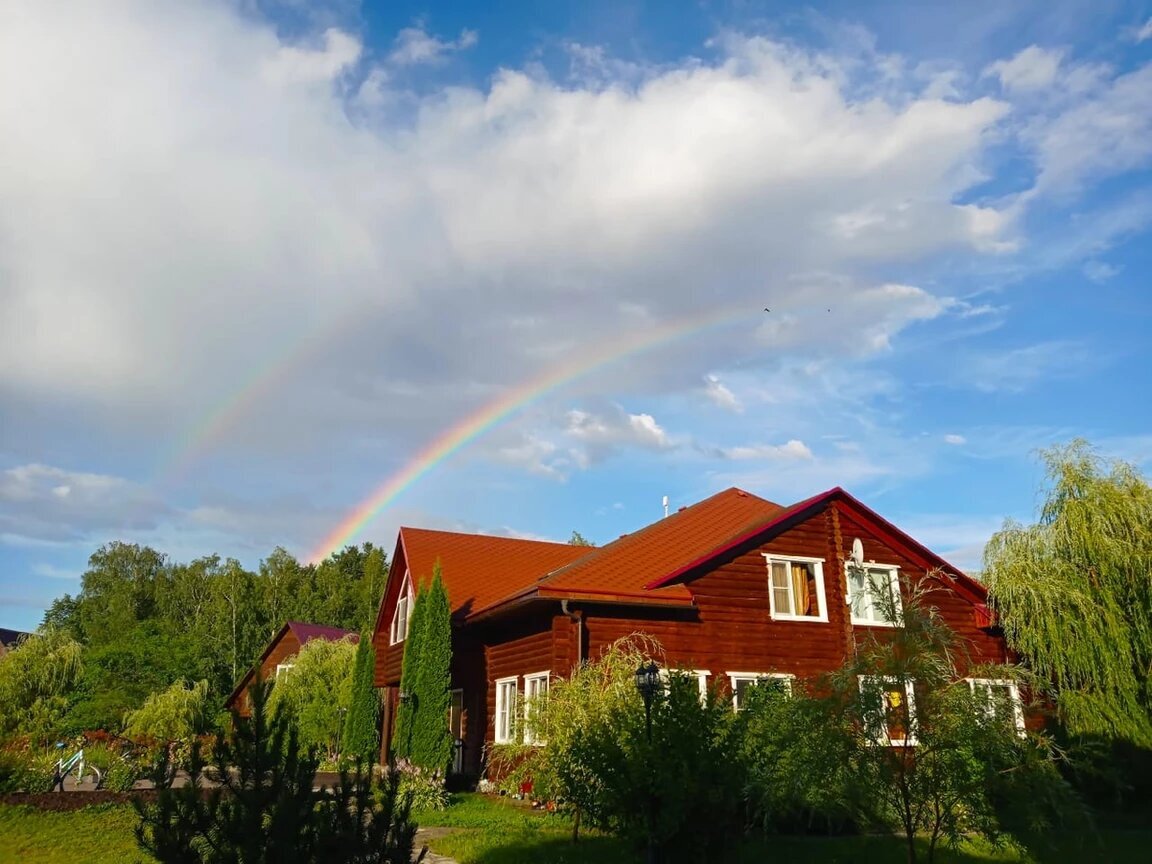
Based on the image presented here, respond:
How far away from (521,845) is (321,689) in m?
20.0

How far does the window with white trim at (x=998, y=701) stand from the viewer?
8.17 m

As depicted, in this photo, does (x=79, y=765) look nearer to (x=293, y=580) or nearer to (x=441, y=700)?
(x=441, y=700)

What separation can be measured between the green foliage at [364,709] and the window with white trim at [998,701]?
19.5 metres

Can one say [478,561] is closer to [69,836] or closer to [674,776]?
[69,836]

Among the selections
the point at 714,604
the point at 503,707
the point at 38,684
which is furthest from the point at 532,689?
the point at 38,684

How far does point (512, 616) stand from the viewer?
19062mm

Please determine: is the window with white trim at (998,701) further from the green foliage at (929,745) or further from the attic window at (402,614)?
the attic window at (402,614)

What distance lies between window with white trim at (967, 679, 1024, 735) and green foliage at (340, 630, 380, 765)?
1946cm

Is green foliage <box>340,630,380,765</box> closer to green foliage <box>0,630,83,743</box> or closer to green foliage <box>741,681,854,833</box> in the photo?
green foliage <box>0,630,83,743</box>

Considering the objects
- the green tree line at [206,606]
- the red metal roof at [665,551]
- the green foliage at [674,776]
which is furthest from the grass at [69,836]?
the green tree line at [206,606]

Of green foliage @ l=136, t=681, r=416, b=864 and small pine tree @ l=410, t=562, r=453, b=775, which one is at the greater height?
small pine tree @ l=410, t=562, r=453, b=775

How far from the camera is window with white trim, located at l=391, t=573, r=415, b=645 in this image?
24.4 meters

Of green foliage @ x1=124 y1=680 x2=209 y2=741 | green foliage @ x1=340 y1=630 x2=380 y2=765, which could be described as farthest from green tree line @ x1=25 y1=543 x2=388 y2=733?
green foliage @ x1=340 y1=630 x2=380 y2=765

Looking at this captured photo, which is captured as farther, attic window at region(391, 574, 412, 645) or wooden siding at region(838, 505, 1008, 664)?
attic window at region(391, 574, 412, 645)
